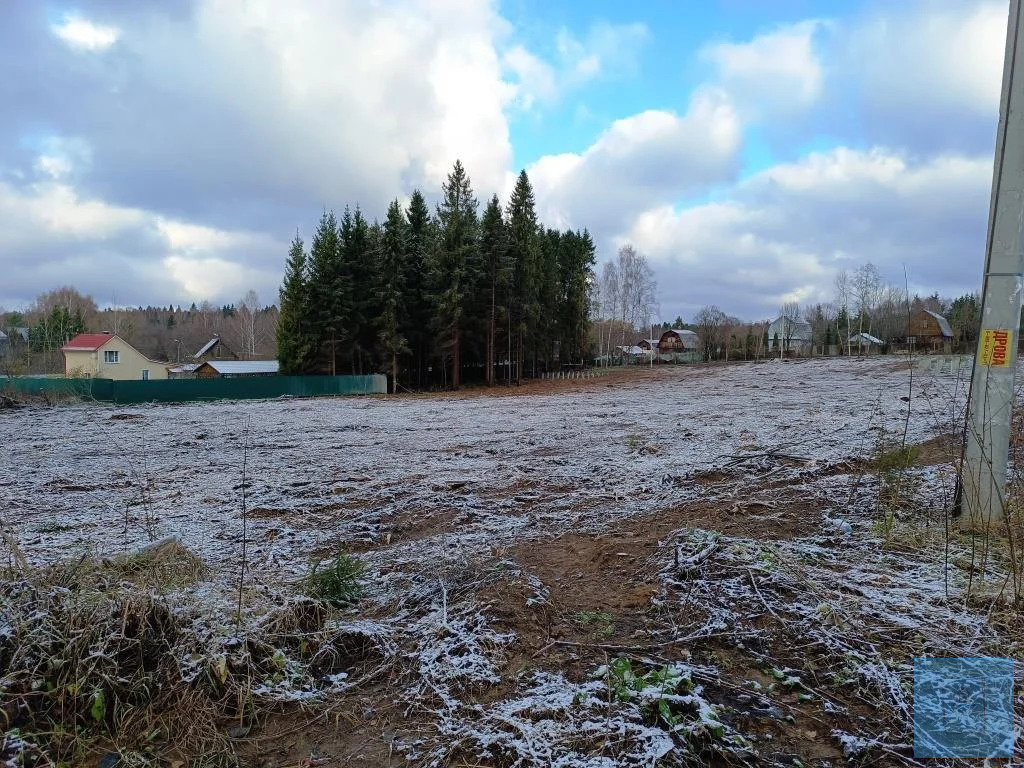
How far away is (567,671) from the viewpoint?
2584 millimetres

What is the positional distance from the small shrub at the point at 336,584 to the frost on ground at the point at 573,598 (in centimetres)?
13

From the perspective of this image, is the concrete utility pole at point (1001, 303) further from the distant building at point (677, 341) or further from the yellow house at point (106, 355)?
the distant building at point (677, 341)

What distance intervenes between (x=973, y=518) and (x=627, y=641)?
2.98 metres

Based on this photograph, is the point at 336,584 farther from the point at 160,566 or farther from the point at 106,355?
the point at 106,355

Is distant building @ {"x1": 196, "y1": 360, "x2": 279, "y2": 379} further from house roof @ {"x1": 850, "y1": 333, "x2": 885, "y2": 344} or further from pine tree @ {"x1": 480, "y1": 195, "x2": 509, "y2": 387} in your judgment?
house roof @ {"x1": 850, "y1": 333, "x2": 885, "y2": 344}

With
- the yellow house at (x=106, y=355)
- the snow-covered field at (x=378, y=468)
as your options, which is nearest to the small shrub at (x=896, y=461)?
the snow-covered field at (x=378, y=468)

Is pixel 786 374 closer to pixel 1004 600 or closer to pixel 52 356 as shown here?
pixel 1004 600

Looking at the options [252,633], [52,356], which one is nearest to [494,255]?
[252,633]

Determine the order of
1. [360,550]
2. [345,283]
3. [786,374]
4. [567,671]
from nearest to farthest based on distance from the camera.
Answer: [567,671] → [360,550] → [345,283] → [786,374]

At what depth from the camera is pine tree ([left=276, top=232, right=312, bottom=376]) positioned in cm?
2983

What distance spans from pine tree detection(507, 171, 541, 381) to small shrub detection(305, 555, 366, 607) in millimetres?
28793

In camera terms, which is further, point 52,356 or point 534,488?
point 52,356

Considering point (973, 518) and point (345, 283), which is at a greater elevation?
point (345, 283)

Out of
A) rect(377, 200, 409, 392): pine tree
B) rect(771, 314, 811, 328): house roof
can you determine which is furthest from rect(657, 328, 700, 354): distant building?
rect(377, 200, 409, 392): pine tree
